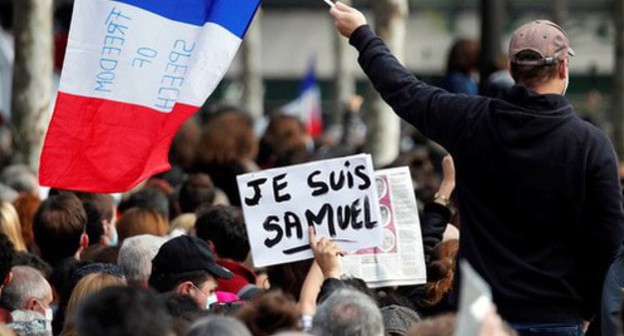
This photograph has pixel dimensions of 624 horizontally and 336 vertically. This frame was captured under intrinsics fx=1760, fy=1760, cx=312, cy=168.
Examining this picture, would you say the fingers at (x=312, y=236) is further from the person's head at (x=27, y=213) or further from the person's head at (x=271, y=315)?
the person's head at (x=27, y=213)

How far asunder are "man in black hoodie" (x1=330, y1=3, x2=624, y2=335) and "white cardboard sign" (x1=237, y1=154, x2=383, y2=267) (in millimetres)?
1196

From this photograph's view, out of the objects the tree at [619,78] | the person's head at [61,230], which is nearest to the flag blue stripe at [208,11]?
the person's head at [61,230]

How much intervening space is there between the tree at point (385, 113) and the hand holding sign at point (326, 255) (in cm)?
1002

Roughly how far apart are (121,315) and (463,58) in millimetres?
9910

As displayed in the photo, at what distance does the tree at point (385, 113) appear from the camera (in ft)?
56.1

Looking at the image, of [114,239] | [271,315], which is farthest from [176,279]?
[114,239]

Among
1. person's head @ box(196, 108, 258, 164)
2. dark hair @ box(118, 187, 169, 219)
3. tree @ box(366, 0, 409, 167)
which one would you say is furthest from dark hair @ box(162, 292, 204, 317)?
tree @ box(366, 0, 409, 167)

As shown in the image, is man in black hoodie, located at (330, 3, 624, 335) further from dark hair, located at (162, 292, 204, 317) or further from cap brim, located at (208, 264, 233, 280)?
cap brim, located at (208, 264, 233, 280)

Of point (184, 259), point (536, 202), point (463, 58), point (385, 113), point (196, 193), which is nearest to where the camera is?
point (536, 202)

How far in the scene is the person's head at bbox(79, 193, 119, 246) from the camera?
9719 millimetres

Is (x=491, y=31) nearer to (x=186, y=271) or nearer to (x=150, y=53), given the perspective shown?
(x=150, y=53)

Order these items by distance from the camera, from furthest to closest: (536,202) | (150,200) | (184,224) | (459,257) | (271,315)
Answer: (150,200)
(184,224)
(459,257)
(536,202)
(271,315)

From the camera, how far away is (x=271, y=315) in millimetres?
5527

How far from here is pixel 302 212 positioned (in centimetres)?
732
